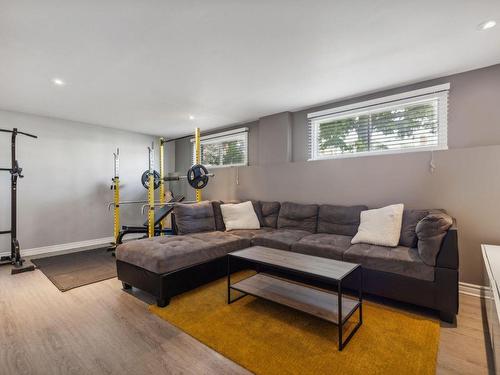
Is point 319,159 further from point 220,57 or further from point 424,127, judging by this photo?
point 220,57

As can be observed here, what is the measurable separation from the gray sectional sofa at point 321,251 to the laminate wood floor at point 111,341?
0.27m

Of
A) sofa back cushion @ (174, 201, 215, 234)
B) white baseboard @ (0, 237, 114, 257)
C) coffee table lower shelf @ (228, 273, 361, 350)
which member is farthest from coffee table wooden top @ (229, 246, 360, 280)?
white baseboard @ (0, 237, 114, 257)

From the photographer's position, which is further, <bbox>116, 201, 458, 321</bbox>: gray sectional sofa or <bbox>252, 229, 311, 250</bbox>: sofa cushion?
<bbox>252, 229, 311, 250</bbox>: sofa cushion

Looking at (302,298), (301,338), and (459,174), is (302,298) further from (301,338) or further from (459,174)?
(459,174)

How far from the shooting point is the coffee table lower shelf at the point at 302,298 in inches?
74.3

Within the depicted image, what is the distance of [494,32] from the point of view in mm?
2082

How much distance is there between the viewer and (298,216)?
11.9 ft

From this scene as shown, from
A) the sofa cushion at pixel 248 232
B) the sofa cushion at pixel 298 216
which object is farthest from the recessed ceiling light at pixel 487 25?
the sofa cushion at pixel 248 232

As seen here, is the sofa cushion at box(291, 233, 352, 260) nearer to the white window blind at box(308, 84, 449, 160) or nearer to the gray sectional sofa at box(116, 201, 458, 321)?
the gray sectional sofa at box(116, 201, 458, 321)

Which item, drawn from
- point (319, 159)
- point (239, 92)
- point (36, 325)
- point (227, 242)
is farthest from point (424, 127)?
point (36, 325)

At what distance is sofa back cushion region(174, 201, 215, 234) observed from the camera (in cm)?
358

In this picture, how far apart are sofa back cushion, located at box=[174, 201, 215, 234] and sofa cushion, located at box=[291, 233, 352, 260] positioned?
4.83ft

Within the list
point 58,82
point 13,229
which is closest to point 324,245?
point 58,82

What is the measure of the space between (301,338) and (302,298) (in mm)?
336
